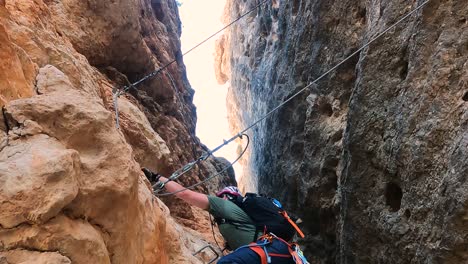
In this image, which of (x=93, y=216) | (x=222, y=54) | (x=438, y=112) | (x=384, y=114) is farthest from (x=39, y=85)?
(x=222, y=54)

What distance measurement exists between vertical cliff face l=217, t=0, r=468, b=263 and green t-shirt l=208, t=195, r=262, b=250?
61.4 inches

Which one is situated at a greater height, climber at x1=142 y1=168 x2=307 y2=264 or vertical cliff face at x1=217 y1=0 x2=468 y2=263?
vertical cliff face at x1=217 y1=0 x2=468 y2=263

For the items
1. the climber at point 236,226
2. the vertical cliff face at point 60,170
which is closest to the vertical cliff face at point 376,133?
the climber at point 236,226

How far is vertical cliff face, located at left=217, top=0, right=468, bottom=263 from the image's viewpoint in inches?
181

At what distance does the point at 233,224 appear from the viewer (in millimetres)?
5574

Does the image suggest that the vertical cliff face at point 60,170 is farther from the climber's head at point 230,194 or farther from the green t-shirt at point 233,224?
the climber's head at point 230,194

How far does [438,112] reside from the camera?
15.5 feet

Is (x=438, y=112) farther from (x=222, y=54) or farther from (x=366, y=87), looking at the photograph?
(x=222, y=54)

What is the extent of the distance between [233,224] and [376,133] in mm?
2144

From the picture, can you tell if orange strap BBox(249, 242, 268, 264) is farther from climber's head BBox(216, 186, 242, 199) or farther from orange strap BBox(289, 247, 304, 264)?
climber's head BBox(216, 186, 242, 199)

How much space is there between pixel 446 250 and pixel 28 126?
377cm

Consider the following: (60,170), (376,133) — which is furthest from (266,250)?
(60,170)

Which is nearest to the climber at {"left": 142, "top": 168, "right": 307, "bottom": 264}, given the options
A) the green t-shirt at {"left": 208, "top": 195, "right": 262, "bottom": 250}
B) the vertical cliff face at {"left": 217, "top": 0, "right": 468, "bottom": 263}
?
the green t-shirt at {"left": 208, "top": 195, "right": 262, "bottom": 250}

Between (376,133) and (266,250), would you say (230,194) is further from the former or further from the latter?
(376,133)
